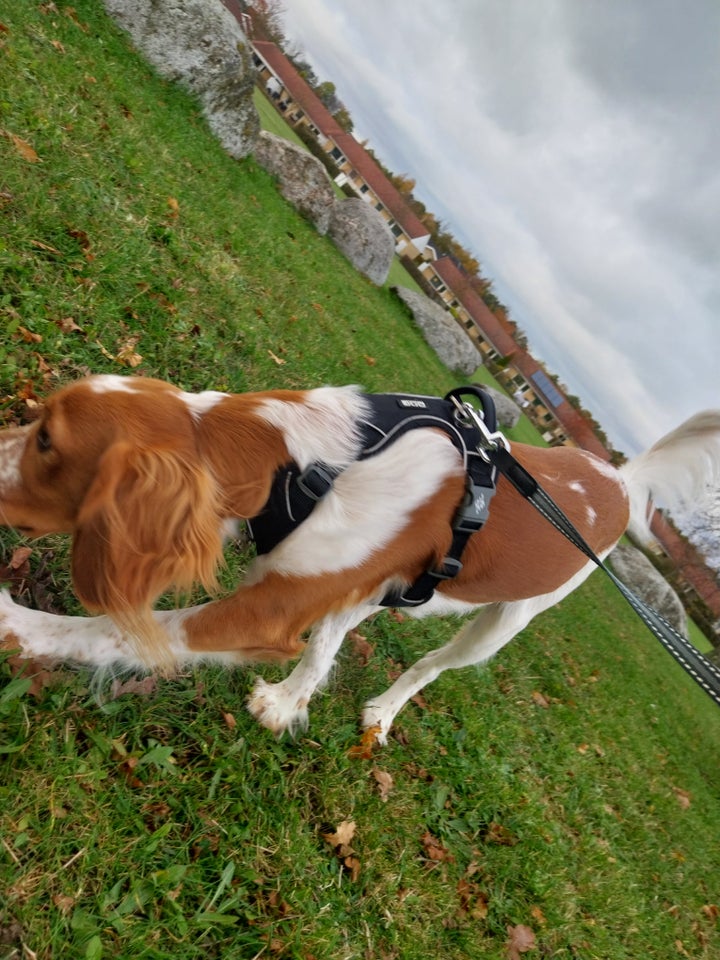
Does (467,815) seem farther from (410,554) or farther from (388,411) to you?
(388,411)

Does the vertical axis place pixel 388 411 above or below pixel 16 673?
above

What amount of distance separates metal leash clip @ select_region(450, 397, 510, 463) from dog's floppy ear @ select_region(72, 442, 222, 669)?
1.17 meters

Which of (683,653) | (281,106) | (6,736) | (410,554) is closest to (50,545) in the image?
(6,736)

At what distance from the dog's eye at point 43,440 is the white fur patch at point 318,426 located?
0.71m

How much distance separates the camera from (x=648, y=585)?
1998 centimetres

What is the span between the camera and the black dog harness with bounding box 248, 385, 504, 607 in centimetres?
230

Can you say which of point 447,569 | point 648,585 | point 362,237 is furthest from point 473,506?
point 648,585

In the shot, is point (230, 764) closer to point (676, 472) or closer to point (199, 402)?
point (199, 402)

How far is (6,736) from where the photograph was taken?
211cm

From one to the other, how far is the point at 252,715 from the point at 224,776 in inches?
14.3

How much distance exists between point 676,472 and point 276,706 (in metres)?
3.09

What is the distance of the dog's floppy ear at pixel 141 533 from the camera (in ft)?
6.39

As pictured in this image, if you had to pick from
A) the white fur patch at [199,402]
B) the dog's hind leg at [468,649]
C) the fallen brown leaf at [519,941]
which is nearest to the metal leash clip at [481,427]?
the white fur patch at [199,402]

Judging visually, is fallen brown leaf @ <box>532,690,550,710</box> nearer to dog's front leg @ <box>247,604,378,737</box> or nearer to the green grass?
the green grass
